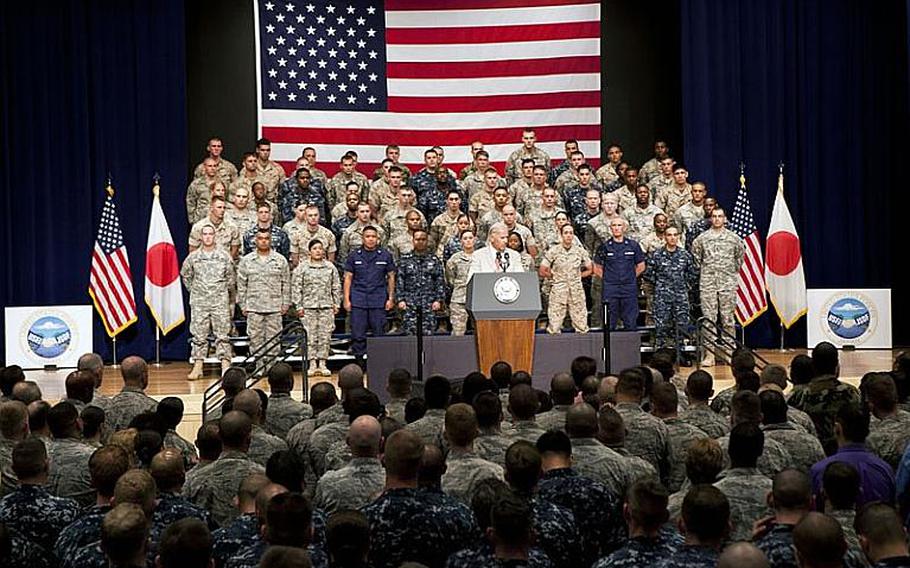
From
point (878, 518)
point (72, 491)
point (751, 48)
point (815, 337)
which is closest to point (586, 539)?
point (878, 518)

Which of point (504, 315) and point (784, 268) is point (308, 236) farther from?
point (784, 268)

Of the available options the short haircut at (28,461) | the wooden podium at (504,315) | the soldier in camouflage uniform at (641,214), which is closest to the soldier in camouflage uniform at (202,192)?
the soldier in camouflage uniform at (641,214)

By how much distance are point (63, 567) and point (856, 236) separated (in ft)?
46.6

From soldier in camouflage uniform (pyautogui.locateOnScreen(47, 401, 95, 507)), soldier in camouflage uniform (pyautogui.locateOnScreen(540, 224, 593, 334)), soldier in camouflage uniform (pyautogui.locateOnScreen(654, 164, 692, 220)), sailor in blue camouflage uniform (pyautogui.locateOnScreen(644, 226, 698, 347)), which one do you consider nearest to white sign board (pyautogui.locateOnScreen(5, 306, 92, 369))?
soldier in camouflage uniform (pyautogui.locateOnScreen(540, 224, 593, 334))

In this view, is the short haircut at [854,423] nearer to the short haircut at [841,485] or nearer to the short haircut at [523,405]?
the short haircut at [841,485]

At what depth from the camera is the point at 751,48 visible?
17.0 meters

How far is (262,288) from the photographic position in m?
13.8

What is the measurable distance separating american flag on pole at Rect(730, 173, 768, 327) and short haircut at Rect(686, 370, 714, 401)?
29.2 ft

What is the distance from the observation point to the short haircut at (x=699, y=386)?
703 centimetres

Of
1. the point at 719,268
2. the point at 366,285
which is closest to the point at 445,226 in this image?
the point at 366,285

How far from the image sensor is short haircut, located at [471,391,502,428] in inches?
243

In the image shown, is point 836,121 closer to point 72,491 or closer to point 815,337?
point 815,337

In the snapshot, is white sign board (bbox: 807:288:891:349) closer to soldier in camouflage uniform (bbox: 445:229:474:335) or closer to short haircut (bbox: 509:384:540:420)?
soldier in camouflage uniform (bbox: 445:229:474:335)

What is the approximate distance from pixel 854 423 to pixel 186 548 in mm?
2866
